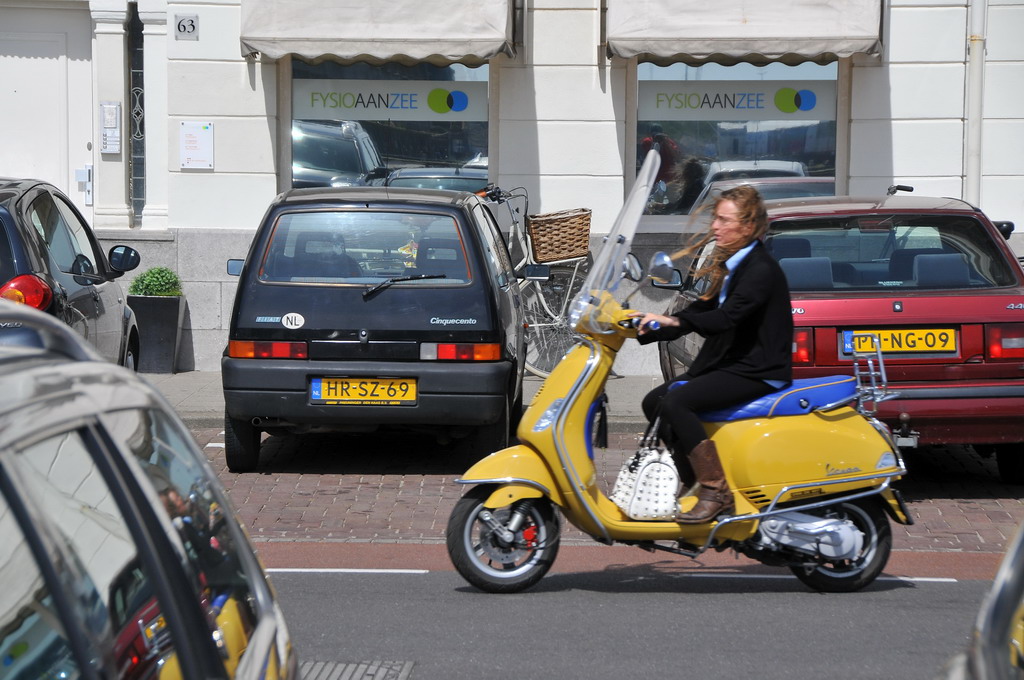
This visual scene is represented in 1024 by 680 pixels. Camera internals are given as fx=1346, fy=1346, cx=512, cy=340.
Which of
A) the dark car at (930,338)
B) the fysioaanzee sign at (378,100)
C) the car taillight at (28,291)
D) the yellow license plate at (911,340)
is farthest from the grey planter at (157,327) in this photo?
the yellow license plate at (911,340)

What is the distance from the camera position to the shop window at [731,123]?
42.2ft

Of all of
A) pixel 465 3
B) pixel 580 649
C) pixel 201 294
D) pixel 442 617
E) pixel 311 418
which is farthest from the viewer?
pixel 201 294

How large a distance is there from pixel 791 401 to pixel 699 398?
39 centimetres

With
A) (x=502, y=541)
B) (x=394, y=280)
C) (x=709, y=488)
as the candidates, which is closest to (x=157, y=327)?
(x=394, y=280)

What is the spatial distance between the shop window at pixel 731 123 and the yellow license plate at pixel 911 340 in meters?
5.86

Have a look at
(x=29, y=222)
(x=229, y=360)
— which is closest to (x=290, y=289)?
(x=229, y=360)

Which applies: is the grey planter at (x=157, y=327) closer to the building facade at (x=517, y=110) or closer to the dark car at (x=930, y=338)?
the building facade at (x=517, y=110)

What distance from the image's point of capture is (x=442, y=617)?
5.32 meters

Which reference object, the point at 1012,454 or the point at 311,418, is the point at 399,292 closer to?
the point at 311,418

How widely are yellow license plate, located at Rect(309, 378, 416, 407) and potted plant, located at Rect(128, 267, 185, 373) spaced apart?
496cm

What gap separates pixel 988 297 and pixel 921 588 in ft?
6.70

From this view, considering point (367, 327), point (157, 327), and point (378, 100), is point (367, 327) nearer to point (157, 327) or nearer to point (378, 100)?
point (157, 327)

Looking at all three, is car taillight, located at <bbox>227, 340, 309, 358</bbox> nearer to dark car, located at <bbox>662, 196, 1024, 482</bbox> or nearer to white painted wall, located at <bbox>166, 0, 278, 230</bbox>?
dark car, located at <bbox>662, 196, 1024, 482</bbox>

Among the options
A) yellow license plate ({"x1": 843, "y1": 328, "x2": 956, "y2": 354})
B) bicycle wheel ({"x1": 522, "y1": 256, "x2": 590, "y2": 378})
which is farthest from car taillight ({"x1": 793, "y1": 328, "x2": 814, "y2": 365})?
bicycle wheel ({"x1": 522, "y1": 256, "x2": 590, "y2": 378})
